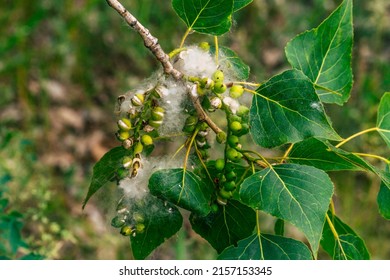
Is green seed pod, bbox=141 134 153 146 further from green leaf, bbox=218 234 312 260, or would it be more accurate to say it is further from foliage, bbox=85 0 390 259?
green leaf, bbox=218 234 312 260

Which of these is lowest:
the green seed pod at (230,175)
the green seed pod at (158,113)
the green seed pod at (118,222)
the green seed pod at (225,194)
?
the green seed pod at (118,222)

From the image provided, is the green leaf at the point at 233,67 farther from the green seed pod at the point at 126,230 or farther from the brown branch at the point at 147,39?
the green seed pod at the point at 126,230

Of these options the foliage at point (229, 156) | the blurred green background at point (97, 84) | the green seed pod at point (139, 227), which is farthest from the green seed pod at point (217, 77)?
the blurred green background at point (97, 84)

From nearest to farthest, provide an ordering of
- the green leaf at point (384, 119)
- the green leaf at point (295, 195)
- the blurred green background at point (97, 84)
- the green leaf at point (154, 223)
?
1. the green leaf at point (295, 195)
2. the green leaf at point (154, 223)
3. the green leaf at point (384, 119)
4. the blurred green background at point (97, 84)

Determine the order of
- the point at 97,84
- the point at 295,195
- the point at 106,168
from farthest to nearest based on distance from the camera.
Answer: the point at 97,84 → the point at 106,168 → the point at 295,195

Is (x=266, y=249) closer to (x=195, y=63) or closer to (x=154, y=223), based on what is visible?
(x=154, y=223)

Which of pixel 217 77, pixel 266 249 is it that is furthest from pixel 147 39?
pixel 266 249

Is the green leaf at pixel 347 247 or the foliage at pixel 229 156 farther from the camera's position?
the green leaf at pixel 347 247
